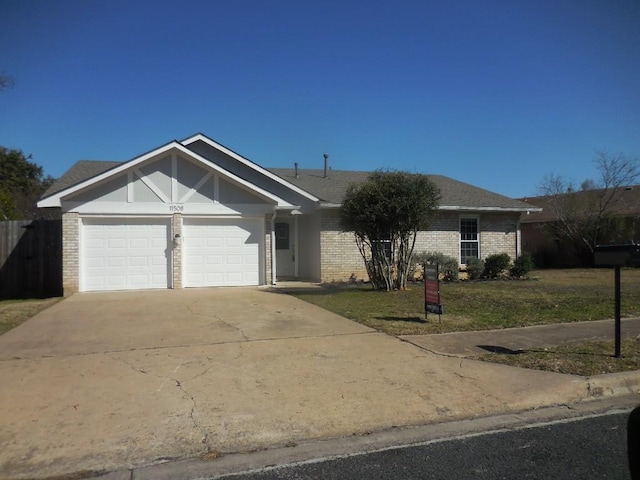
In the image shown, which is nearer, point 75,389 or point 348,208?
point 75,389

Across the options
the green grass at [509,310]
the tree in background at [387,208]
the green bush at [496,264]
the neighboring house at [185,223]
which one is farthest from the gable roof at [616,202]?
the tree in background at [387,208]

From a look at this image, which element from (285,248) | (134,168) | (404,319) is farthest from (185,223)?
(404,319)

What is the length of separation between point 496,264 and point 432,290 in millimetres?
10993

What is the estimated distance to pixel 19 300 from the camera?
1426 centimetres

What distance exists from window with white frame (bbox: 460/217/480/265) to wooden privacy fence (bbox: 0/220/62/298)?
14.6 meters

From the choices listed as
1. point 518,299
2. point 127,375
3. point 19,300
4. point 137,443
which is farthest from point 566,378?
point 19,300

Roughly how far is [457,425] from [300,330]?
4.25 metres

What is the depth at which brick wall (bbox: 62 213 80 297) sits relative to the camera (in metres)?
14.1

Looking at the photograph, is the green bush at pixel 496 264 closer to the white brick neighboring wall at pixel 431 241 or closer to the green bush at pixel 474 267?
the green bush at pixel 474 267

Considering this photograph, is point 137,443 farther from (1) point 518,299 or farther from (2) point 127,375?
(1) point 518,299

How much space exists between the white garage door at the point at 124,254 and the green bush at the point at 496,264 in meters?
12.1

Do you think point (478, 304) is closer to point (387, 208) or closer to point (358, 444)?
point (387, 208)

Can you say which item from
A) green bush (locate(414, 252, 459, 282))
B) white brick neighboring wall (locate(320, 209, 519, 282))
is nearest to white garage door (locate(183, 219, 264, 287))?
white brick neighboring wall (locate(320, 209, 519, 282))

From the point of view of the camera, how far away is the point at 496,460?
163 inches
